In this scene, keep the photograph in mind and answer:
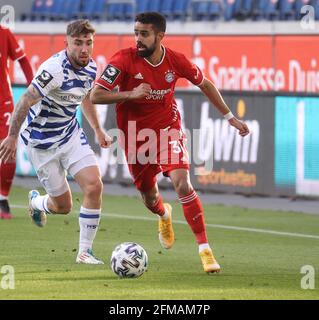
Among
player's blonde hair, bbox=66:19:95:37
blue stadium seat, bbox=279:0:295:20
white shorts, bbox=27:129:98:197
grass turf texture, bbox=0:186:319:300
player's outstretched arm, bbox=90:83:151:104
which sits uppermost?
blue stadium seat, bbox=279:0:295:20

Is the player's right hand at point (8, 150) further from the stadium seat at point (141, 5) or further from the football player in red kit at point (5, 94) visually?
the stadium seat at point (141, 5)

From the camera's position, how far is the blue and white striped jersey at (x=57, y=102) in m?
10.8

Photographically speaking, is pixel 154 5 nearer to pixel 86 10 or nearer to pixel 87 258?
pixel 86 10

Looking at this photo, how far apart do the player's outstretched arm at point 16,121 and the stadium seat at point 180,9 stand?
493 inches

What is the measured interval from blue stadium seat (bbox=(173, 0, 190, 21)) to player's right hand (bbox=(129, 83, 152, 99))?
12537 millimetres

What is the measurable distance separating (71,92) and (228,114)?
4.66ft

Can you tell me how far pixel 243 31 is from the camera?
806 inches

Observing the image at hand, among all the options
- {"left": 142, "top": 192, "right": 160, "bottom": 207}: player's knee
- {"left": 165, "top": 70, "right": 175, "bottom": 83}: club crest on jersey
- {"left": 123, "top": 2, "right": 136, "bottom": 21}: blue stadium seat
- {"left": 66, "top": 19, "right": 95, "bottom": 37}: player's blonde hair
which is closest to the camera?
{"left": 66, "top": 19, "right": 95, "bottom": 37}: player's blonde hair

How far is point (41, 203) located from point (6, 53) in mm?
3312

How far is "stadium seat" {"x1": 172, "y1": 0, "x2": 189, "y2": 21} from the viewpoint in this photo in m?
23.3

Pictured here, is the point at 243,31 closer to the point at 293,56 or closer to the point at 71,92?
the point at 293,56

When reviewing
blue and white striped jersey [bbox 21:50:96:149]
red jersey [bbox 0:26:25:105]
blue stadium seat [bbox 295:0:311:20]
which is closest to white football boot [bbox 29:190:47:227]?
blue and white striped jersey [bbox 21:50:96:149]

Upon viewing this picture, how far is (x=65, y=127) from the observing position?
1124 centimetres

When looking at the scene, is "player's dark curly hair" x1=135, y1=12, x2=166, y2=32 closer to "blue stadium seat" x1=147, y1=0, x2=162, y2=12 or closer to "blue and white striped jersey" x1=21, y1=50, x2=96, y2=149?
"blue and white striped jersey" x1=21, y1=50, x2=96, y2=149
